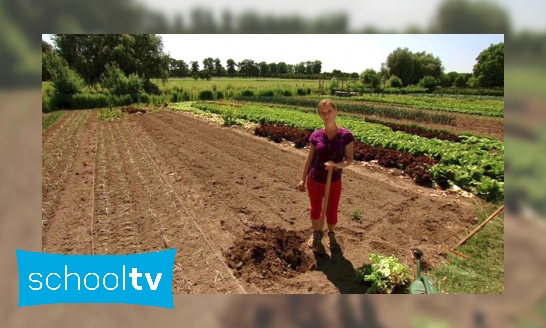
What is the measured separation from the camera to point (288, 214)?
143 inches

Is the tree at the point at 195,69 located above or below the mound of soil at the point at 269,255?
above

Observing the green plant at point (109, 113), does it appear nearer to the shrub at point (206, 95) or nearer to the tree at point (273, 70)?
the shrub at point (206, 95)

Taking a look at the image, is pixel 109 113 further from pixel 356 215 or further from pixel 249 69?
pixel 356 215

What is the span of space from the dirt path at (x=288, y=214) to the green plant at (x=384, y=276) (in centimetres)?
13

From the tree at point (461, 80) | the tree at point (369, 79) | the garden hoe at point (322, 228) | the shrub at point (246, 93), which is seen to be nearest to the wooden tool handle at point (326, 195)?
the garden hoe at point (322, 228)

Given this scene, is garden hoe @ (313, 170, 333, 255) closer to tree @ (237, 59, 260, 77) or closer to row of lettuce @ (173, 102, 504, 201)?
tree @ (237, 59, 260, 77)

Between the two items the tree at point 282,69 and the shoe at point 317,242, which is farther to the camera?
the tree at point 282,69

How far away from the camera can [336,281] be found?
2.61m

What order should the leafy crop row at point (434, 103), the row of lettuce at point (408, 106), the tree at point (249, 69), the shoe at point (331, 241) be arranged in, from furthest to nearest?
1. the leafy crop row at point (434, 103)
2. the row of lettuce at point (408, 106)
3. the tree at point (249, 69)
4. the shoe at point (331, 241)

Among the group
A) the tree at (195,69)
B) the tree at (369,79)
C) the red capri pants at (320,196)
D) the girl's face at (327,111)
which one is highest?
the tree at (369,79)

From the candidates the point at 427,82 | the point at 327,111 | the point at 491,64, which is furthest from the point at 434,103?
the point at 327,111

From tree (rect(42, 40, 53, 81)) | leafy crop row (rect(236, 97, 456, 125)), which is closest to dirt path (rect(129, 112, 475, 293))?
tree (rect(42, 40, 53, 81))

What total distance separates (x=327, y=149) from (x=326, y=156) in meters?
0.06

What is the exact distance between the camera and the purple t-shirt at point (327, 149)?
2.45 metres
